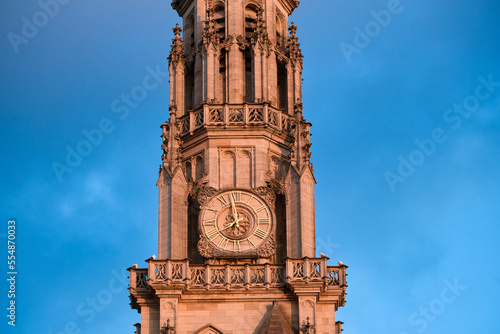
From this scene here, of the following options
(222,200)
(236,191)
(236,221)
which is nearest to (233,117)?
(236,191)

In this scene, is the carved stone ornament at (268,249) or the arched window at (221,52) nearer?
the carved stone ornament at (268,249)

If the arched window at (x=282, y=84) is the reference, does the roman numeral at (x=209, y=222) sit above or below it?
below

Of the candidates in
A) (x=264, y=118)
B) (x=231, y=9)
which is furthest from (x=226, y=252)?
(x=231, y=9)

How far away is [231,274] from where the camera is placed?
5266 cm

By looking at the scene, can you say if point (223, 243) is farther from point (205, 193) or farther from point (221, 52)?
point (221, 52)

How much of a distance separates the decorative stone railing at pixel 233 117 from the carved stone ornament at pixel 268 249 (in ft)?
16.4

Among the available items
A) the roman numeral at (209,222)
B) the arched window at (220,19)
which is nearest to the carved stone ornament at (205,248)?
the roman numeral at (209,222)

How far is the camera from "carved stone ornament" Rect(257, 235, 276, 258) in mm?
53750

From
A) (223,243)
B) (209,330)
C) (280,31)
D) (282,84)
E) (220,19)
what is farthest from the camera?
Answer: (280,31)

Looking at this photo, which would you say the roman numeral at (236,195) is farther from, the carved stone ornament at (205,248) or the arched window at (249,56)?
the arched window at (249,56)

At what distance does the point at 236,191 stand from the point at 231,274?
13.2 ft

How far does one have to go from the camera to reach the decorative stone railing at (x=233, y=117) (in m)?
56.3

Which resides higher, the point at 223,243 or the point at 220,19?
the point at 220,19

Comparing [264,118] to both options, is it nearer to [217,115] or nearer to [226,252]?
[217,115]
